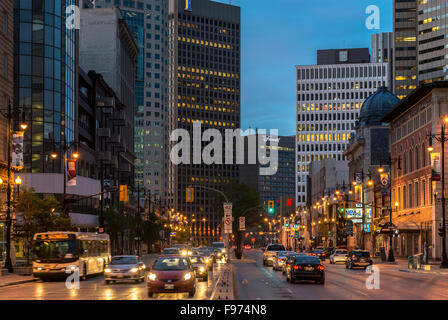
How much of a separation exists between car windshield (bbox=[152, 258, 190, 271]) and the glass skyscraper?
171 ft

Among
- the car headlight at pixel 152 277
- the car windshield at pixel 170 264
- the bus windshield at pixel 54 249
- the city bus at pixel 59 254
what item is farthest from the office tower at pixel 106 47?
the car headlight at pixel 152 277

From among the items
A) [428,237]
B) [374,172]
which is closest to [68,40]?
[428,237]

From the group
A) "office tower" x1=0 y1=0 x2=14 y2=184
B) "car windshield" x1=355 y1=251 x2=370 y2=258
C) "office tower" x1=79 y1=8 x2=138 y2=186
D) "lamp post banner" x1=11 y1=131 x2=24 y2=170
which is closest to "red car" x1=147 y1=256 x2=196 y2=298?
"lamp post banner" x1=11 y1=131 x2=24 y2=170

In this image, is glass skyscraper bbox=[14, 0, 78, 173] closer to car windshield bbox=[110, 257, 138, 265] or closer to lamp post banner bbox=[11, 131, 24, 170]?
lamp post banner bbox=[11, 131, 24, 170]

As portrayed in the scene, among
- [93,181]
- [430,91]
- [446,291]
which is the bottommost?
[446,291]

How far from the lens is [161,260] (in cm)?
3141

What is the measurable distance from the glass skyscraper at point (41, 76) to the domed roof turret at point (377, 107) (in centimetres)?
6417

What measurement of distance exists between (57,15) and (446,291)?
203ft

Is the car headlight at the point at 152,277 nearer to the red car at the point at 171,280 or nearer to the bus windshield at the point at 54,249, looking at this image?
the red car at the point at 171,280

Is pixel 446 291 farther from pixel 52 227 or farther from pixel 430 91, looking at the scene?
pixel 430 91

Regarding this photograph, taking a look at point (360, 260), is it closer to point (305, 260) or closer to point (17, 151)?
point (305, 260)

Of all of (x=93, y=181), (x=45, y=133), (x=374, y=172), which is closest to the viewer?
(x=45, y=133)

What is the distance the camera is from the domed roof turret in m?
129

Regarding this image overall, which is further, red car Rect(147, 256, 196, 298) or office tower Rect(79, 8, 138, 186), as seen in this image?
office tower Rect(79, 8, 138, 186)
